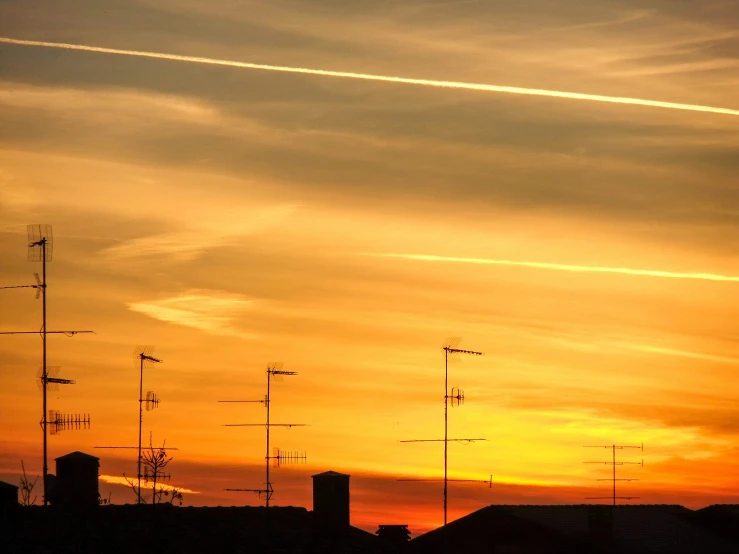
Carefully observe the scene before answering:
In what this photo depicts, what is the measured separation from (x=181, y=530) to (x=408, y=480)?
14923 millimetres

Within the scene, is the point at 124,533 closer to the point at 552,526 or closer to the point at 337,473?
the point at 337,473

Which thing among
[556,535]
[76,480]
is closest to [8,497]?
[76,480]

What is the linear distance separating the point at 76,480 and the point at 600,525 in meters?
23.0

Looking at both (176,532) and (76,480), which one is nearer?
(176,532)

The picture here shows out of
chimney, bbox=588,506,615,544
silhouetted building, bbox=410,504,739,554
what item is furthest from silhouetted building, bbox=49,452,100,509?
chimney, bbox=588,506,615,544

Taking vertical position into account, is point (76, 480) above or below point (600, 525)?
above

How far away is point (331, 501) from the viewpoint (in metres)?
47.0

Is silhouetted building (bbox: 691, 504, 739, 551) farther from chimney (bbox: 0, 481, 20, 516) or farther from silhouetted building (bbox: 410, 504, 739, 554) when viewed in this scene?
chimney (bbox: 0, 481, 20, 516)

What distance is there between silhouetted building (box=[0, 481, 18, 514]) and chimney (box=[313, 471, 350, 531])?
10.2 meters

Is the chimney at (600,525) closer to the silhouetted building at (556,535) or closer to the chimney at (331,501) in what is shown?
the silhouetted building at (556,535)

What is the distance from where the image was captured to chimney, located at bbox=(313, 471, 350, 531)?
4675cm

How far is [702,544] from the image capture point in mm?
60344

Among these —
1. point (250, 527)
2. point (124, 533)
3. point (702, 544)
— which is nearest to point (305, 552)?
point (250, 527)

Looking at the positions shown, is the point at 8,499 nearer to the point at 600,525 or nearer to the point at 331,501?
the point at 331,501
